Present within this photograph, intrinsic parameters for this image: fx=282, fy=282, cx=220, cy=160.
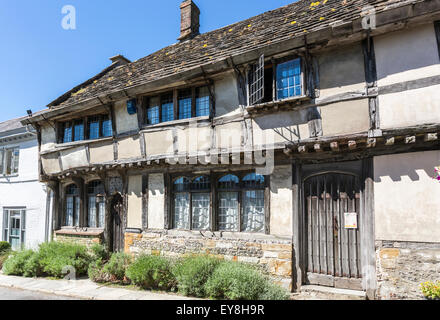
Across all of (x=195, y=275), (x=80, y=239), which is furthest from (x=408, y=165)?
(x=80, y=239)

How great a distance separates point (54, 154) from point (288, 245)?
374 inches

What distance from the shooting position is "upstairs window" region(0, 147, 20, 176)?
516 inches

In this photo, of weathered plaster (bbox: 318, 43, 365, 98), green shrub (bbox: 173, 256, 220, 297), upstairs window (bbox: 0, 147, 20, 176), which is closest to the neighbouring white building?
upstairs window (bbox: 0, 147, 20, 176)

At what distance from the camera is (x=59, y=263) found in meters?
8.62

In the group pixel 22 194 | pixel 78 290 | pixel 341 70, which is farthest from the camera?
pixel 22 194

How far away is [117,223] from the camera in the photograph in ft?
33.1

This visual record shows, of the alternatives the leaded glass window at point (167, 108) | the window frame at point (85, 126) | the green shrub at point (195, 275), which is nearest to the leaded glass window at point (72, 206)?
the window frame at point (85, 126)

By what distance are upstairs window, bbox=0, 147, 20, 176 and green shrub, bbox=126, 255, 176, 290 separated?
952cm

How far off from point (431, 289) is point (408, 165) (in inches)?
Result: 87.8

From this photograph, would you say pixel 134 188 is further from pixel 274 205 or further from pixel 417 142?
pixel 417 142

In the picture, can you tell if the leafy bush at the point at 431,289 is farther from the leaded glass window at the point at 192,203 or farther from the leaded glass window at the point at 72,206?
the leaded glass window at the point at 72,206

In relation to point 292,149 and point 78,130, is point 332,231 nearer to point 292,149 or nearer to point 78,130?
point 292,149
